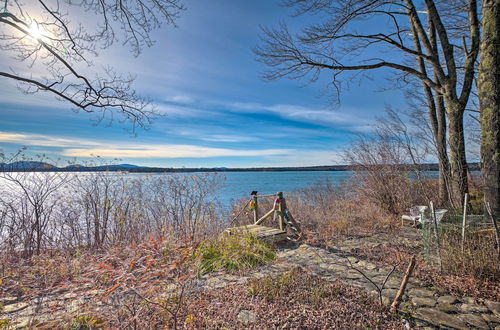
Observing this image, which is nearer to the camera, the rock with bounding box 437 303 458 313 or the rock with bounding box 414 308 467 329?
the rock with bounding box 414 308 467 329

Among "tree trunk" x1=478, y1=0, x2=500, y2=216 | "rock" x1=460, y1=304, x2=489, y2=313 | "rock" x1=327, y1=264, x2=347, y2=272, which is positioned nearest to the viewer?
"rock" x1=460, y1=304, x2=489, y2=313

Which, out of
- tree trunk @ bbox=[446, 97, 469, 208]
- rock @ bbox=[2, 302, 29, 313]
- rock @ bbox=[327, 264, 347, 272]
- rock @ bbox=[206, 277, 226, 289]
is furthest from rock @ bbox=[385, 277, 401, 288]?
rock @ bbox=[2, 302, 29, 313]

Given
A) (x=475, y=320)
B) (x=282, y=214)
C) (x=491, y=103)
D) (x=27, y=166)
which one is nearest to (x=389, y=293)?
(x=475, y=320)

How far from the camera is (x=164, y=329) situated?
9.40 feet

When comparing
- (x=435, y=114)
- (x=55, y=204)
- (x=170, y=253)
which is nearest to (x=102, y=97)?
(x=55, y=204)

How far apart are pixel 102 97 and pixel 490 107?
8.63 meters

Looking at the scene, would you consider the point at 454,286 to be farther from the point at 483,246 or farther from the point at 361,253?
the point at 361,253

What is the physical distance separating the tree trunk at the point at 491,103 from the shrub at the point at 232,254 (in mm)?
4785

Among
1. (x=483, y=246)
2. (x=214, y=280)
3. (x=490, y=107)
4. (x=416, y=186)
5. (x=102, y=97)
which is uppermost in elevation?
(x=102, y=97)

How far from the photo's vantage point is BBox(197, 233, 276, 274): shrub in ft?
16.1

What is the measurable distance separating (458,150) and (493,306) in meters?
4.36

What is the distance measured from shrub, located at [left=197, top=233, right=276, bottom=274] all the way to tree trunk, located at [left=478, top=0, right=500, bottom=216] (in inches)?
188

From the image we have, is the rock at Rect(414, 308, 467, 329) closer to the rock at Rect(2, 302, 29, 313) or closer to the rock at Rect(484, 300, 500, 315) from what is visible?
the rock at Rect(484, 300, 500, 315)

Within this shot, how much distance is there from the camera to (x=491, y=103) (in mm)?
5129
